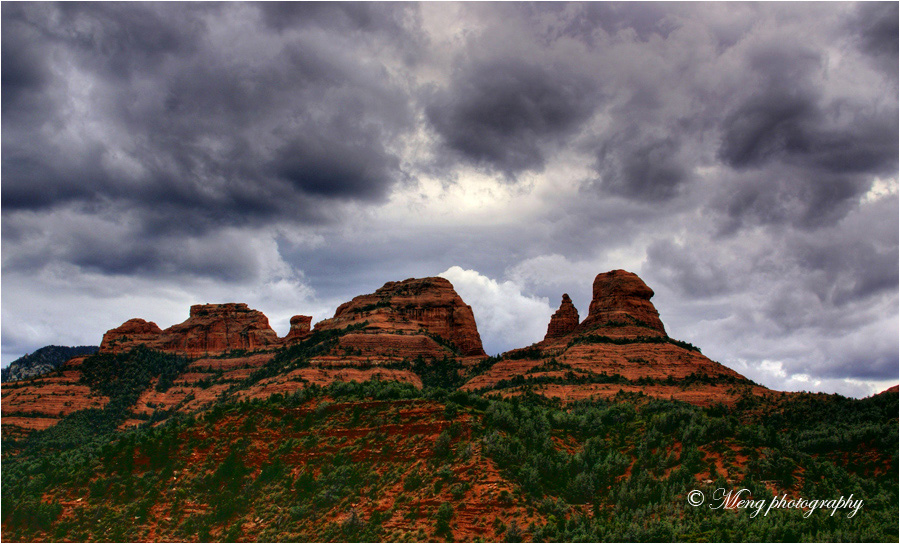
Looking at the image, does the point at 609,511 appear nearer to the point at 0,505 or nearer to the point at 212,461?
the point at 212,461

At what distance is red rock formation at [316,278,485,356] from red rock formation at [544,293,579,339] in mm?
20066

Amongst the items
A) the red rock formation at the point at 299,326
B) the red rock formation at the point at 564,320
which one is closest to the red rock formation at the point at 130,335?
the red rock formation at the point at 299,326

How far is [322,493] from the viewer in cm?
4294

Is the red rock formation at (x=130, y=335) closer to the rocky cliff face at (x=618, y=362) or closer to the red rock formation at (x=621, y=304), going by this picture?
the rocky cliff face at (x=618, y=362)

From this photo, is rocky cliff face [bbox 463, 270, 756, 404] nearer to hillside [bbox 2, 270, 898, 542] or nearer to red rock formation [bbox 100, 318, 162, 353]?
hillside [bbox 2, 270, 898, 542]

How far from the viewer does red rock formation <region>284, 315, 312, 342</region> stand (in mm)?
148500

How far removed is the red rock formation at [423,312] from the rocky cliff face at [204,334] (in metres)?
24.8

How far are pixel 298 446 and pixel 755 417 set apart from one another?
143ft

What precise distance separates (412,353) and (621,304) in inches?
1656

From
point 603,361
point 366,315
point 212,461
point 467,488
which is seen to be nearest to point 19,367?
point 366,315

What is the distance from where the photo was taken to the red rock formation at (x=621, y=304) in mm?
106875

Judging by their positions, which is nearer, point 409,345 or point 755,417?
point 755,417

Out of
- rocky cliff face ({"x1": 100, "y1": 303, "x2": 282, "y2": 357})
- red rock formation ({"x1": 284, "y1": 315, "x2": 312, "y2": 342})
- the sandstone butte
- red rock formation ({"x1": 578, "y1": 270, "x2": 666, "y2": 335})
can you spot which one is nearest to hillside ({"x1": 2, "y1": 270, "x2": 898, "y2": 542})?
the sandstone butte

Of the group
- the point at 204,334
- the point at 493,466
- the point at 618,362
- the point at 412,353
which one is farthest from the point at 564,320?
the point at 204,334
